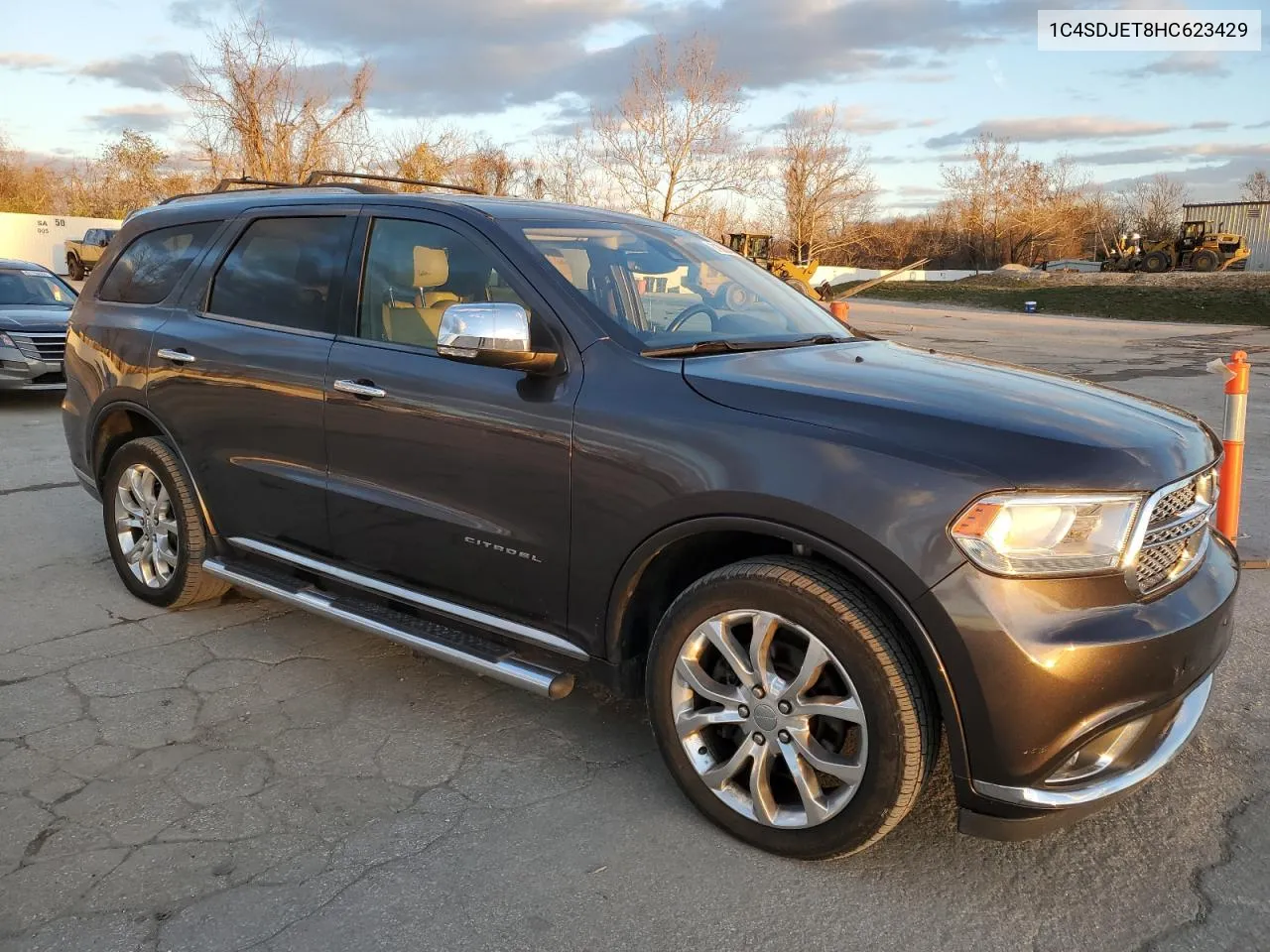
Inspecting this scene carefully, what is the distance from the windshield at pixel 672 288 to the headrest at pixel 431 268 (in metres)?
0.33

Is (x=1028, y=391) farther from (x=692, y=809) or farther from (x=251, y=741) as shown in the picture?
(x=251, y=741)

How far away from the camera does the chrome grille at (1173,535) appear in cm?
251

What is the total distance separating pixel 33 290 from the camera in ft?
38.1

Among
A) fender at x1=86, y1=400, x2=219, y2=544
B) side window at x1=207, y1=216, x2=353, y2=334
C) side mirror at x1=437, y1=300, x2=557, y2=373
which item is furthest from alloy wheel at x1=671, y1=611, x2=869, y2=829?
fender at x1=86, y1=400, x2=219, y2=544

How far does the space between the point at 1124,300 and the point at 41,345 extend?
112ft

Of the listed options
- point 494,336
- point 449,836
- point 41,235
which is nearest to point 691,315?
point 494,336

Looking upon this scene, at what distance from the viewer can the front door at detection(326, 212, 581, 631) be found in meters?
3.10

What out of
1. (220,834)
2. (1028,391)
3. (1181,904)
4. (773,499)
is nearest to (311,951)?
(220,834)

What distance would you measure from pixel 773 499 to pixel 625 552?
533mm

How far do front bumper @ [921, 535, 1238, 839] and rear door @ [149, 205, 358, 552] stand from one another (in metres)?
2.40

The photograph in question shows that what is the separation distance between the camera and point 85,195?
168 ft

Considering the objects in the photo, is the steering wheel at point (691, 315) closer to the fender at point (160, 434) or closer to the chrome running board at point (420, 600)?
the chrome running board at point (420, 600)

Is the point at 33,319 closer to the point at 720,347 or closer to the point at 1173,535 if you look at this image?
the point at 720,347

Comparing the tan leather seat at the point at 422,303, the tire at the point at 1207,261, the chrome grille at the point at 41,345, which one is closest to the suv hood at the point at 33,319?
the chrome grille at the point at 41,345
